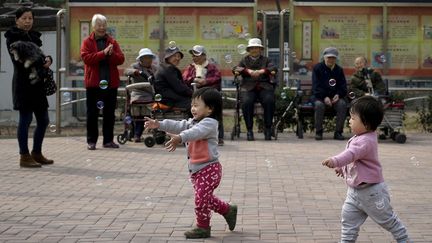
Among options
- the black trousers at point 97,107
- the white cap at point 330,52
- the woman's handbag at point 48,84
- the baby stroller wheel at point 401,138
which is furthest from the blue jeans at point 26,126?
the baby stroller wheel at point 401,138

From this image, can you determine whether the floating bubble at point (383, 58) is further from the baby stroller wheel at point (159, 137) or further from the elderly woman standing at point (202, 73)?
the baby stroller wheel at point (159, 137)

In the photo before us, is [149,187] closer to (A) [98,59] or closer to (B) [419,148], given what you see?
(A) [98,59]

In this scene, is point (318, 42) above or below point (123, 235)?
above

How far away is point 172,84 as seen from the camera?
45.7ft

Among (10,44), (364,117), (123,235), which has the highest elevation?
(10,44)

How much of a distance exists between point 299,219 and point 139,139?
24.6 feet

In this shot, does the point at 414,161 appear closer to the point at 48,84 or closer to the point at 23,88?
the point at 48,84

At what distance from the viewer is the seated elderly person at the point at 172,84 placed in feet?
45.8

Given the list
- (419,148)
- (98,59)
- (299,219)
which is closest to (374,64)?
(419,148)

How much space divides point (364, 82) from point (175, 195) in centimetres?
701

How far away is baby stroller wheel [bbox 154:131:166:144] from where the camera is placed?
14.1 m

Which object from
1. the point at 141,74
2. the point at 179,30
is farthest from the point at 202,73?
the point at 179,30

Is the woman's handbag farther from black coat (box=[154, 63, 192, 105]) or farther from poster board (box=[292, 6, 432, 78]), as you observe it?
poster board (box=[292, 6, 432, 78])

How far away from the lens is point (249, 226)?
23.6 feet
